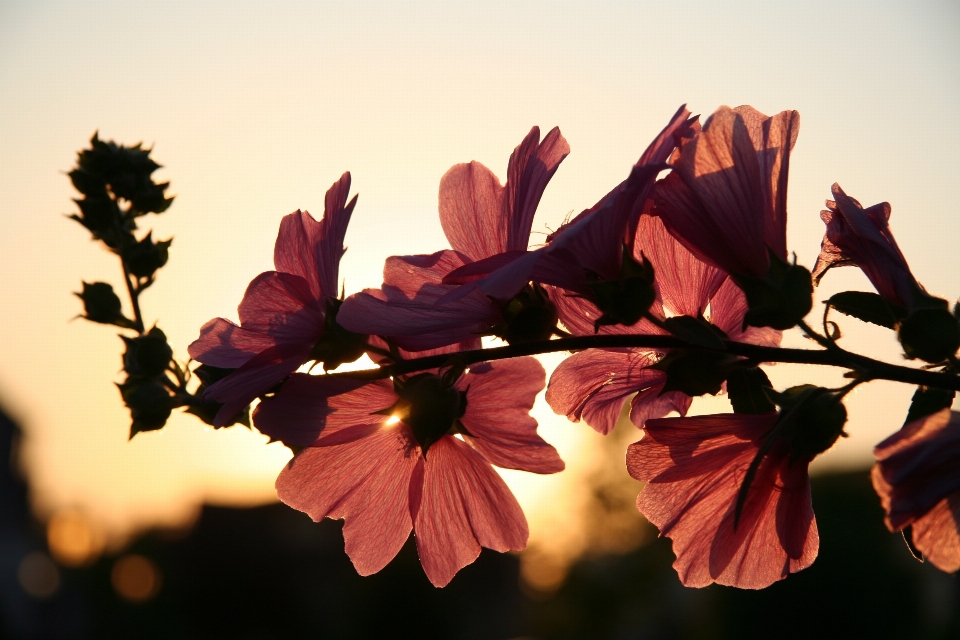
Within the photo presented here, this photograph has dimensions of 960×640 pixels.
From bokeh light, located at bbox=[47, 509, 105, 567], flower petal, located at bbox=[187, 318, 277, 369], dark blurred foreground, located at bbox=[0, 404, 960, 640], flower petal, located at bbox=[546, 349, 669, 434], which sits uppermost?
flower petal, located at bbox=[187, 318, 277, 369]

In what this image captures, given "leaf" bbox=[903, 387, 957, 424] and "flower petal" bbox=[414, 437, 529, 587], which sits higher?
"leaf" bbox=[903, 387, 957, 424]

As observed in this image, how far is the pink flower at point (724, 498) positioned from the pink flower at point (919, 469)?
1.17 feet

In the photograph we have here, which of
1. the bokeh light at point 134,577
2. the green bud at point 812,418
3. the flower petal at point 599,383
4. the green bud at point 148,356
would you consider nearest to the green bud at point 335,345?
the flower petal at point 599,383

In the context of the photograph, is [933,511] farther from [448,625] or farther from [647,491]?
[448,625]

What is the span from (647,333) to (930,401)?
450 mm

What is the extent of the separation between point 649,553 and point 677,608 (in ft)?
8.92

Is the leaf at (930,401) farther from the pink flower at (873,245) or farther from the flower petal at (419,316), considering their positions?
the flower petal at (419,316)

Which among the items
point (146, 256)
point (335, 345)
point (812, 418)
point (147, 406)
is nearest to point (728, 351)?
point (812, 418)

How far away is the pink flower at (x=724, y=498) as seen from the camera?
5.17 feet

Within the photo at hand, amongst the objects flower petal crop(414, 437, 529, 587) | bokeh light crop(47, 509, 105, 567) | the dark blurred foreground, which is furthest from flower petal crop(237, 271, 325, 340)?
bokeh light crop(47, 509, 105, 567)

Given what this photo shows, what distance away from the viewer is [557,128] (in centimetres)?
162

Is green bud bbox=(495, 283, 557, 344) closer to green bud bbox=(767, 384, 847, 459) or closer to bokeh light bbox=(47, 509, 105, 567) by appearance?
green bud bbox=(767, 384, 847, 459)

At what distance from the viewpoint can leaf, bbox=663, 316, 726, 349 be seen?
147 centimetres

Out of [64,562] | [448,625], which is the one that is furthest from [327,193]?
[64,562]
